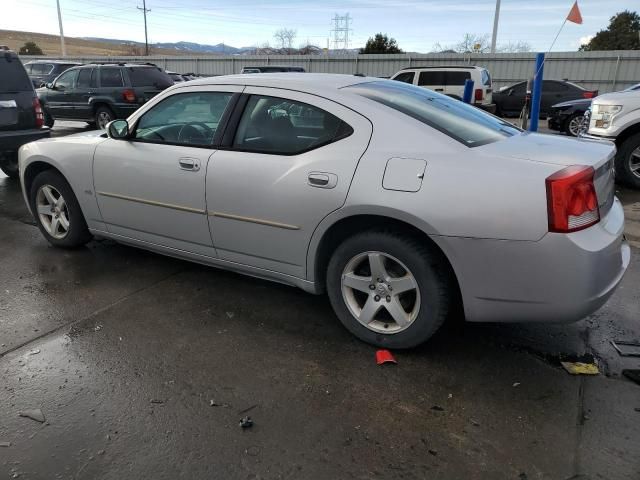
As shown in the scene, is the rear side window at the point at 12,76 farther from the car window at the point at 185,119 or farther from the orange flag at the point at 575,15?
the orange flag at the point at 575,15

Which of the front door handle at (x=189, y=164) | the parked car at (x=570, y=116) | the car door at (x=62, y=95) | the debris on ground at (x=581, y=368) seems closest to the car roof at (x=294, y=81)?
the front door handle at (x=189, y=164)

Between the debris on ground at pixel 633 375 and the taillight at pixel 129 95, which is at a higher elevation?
the taillight at pixel 129 95

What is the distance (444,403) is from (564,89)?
18.0 meters

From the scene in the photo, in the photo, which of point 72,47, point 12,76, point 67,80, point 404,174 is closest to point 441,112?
point 404,174

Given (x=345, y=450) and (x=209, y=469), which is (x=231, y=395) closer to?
(x=209, y=469)

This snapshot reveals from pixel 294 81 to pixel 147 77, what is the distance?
36.4ft

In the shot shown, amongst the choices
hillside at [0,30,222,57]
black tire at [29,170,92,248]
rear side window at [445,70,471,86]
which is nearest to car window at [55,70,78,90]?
black tire at [29,170,92,248]

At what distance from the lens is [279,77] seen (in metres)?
3.53

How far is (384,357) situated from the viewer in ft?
9.92

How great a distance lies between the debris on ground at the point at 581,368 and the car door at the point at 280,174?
160cm

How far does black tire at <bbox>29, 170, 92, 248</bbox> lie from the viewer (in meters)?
4.57

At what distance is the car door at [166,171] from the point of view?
360cm

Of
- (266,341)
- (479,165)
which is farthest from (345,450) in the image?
(479,165)

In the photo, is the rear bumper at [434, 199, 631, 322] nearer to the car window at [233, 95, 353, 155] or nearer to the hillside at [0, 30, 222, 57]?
the car window at [233, 95, 353, 155]
